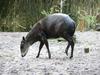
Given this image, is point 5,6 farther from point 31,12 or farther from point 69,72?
point 69,72

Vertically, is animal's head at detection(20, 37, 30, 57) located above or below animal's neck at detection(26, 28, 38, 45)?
below

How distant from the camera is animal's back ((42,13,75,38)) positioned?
622 centimetres

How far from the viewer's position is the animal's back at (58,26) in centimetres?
622

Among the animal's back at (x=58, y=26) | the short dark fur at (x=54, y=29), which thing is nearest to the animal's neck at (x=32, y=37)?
the short dark fur at (x=54, y=29)

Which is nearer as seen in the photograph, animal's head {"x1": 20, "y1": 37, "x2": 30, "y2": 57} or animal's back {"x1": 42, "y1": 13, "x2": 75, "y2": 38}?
animal's back {"x1": 42, "y1": 13, "x2": 75, "y2": 38}

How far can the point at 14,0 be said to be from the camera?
4.36 meters

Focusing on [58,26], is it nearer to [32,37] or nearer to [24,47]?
Result: [32,37]

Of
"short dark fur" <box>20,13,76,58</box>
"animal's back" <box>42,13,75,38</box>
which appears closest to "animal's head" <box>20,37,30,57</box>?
"short dark fur" <box>20,13,76,58</box>

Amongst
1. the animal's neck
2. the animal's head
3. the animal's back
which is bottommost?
the animal's head

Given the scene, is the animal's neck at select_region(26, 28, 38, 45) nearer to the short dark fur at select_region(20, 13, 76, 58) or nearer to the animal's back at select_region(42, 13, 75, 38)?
the short dark fur at select_region(20, 13, 76, 58)

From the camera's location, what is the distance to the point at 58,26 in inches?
248

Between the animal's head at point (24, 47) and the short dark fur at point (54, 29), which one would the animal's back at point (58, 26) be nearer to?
the short dark fur at point (54, 29)

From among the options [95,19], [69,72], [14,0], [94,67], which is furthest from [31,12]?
[95,19]

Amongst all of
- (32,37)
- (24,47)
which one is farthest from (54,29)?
(24,47)
